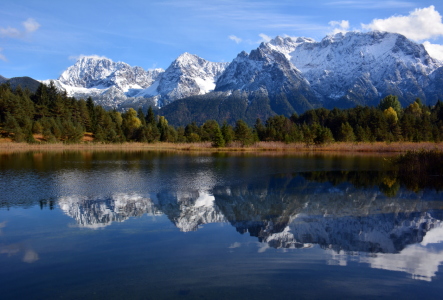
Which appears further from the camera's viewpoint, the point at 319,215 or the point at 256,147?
the point at 256,147

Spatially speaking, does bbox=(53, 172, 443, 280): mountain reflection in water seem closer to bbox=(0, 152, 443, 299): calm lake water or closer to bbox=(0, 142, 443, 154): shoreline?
bbox=(0, 152, 443, 299): calm lake water

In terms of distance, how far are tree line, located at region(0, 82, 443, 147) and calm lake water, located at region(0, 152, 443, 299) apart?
189ft

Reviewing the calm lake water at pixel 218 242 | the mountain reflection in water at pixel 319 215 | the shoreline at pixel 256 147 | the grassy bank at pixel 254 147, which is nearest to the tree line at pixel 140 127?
the grassy bank at pixel 254 147

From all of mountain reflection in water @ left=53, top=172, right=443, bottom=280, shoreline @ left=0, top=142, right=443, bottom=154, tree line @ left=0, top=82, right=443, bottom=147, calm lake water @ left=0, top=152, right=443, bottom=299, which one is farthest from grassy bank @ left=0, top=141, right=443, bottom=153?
calm lake water @ left=0, top=152, right=443, bottom=299

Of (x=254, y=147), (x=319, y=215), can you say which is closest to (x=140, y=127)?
(x=254, y=147)

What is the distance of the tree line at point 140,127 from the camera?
77.2 metres

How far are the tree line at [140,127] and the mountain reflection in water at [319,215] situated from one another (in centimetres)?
5580

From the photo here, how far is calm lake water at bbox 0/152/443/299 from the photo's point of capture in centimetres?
877

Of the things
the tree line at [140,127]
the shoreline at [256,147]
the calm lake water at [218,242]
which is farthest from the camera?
the tree line at [140,127]

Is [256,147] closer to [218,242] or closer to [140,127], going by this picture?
[140,127]

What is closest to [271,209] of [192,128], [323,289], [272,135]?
[323,289]

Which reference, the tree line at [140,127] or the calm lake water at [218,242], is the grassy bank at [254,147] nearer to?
the tree line at [140,127]

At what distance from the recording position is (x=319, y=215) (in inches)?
626

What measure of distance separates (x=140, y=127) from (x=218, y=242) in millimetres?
86050
